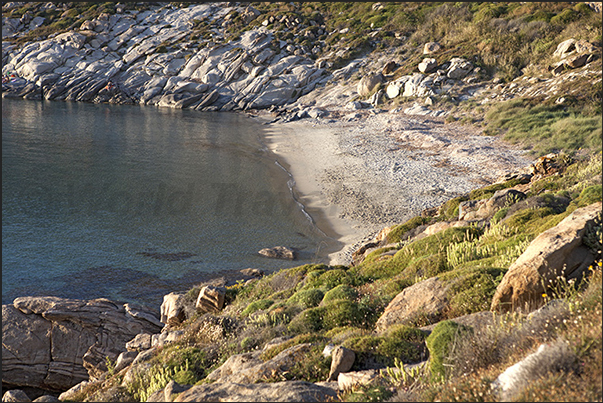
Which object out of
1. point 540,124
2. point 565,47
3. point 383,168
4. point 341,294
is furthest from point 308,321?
point 565,47

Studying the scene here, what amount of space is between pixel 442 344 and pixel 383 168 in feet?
102

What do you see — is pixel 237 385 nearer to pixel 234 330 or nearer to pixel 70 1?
pixel 234 330

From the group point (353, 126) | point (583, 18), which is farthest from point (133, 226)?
point (583, 18)

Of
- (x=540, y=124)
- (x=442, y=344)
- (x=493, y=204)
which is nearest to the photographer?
(x=442, y=344)

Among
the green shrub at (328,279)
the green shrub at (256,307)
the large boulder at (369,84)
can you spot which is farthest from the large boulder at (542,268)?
the large boulder at (369,84)

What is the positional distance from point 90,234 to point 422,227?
18.5 metres

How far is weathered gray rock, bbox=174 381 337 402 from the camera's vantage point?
5.63 m

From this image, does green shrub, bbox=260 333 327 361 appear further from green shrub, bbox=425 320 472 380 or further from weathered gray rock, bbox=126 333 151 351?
weathered gray rock, bbox=126 333 151 351

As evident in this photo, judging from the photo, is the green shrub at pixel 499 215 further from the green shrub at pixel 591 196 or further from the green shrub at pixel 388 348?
the green shrub at pixel 388 348

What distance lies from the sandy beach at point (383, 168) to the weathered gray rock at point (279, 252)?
83.8 inches

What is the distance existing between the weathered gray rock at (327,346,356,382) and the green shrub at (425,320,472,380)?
1.28 metres

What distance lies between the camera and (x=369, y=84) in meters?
64.4

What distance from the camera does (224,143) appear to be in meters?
50.8

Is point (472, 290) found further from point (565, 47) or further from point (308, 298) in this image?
point (565, 47)
